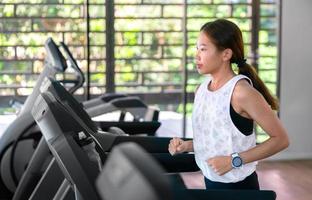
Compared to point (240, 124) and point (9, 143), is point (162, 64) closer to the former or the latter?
point (9, 143)

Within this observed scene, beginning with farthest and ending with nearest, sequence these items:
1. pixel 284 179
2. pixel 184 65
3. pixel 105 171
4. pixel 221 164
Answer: pixel 184 65 → pixel 284 179 → pixel 221 164 → pixel 105 171

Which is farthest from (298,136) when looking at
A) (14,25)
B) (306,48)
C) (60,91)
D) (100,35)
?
(60,91)

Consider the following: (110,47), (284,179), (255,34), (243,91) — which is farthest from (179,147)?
(255,34)

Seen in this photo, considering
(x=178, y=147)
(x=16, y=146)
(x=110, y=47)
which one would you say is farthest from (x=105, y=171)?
(x=110, y=47)

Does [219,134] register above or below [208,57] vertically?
below

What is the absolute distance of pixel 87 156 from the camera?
114cm

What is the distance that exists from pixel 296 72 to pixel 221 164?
155 inches

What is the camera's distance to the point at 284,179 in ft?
15.5

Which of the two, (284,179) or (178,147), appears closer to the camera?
(178,147)

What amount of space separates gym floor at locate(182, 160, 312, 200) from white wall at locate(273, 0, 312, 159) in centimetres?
25

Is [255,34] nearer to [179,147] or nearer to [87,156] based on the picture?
[179,147]

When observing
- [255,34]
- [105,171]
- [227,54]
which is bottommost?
[105,171]

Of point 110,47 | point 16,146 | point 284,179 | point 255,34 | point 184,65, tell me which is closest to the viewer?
point 16,146

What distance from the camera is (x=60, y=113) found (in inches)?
51.5
